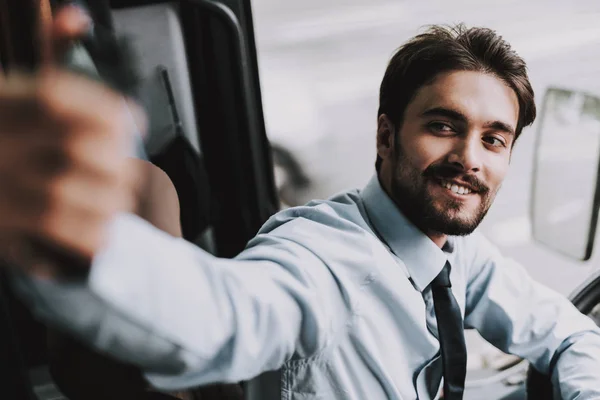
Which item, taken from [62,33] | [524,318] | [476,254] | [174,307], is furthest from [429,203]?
[62,33]

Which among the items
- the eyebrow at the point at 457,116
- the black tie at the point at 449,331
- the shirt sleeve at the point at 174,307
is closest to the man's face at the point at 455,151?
the eyebrow at the point at 457,116

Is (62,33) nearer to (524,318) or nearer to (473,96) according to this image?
(473,96)

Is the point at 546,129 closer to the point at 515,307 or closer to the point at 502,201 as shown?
the point at 502,201

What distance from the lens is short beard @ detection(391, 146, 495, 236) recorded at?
908mm

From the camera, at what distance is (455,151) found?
2.96 ft

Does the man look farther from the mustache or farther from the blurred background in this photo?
the blurred background

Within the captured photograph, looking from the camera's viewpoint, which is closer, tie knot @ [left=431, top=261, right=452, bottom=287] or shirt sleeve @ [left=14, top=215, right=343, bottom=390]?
shirt sleeve @ [left=14, top=215, right=343, bottom=390]

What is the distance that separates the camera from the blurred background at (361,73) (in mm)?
1298

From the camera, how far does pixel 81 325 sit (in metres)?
0.37

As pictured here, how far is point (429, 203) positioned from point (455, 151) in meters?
0.10

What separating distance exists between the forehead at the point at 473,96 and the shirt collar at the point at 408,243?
19cm

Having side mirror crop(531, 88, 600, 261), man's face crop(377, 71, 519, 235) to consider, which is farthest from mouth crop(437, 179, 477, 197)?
side mirror crop(531, 88, 600, 261)

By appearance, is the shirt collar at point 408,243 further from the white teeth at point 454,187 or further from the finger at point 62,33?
the finger at point 62,33

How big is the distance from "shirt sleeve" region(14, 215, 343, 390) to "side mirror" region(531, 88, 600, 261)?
1112mm
